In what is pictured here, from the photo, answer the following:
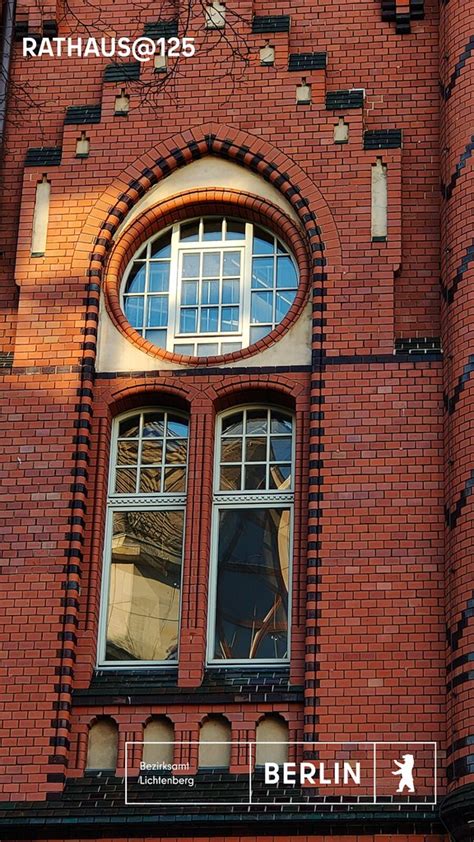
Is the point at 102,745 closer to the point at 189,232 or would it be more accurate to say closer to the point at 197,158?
the point at 189,232

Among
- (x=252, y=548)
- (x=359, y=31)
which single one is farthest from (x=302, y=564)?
(x=359, y=31)

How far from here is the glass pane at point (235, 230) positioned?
58.1ft

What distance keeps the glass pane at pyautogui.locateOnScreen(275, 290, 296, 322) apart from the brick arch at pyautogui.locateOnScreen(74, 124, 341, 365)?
17.4 inches

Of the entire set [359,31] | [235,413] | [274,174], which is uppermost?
[359,31]

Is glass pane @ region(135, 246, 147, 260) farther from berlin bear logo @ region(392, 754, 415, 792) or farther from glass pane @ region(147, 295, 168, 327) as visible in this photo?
berlin bear logo @ region(392, 754, 415, 792)

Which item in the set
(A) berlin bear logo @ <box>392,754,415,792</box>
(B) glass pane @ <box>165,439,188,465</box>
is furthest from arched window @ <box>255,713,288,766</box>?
(B) glass pane @ <box>165,439,188,465</box>

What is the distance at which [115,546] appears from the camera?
16562 mm

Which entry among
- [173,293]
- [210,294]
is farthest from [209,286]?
[173,293]

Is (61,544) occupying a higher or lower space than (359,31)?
lower

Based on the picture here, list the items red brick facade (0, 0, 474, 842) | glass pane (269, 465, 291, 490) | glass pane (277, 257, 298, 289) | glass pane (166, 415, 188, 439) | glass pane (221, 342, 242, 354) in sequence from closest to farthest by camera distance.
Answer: red brick facade (0, 0, 474, 842)
glass pane (269, 465, 291, 490)
glass pane (166, 415, 188, 439)
glass pane (221, 342, 242, 354)
glass pane (277, 257, 298, 289)

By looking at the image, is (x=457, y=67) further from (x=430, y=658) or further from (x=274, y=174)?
(x=430, y=658)

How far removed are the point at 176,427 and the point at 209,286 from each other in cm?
130

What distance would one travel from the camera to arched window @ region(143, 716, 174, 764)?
50.4 ft

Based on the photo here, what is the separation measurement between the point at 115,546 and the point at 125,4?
5.08m
